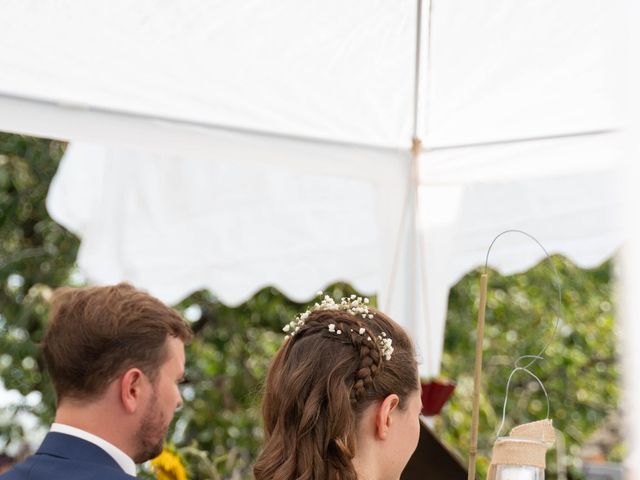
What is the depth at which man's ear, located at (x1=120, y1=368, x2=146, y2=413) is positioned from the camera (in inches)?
105

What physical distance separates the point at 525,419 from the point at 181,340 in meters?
6.93

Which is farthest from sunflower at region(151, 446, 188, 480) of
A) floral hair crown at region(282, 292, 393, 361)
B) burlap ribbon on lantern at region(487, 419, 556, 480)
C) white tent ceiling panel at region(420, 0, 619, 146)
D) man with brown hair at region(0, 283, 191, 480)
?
white tent ceiling panel at region(420, 0, 619, 146)

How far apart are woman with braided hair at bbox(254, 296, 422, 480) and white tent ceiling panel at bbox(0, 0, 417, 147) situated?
3.91 ft

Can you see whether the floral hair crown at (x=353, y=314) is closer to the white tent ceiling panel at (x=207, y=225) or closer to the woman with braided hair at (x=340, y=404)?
the woman with braided hair at (x=340, y=404)

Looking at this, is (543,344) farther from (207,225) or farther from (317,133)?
(317,133)

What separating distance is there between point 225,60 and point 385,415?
146 cm

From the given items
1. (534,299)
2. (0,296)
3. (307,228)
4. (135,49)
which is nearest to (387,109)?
(135,49)

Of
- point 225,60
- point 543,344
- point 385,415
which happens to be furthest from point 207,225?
point 543,344

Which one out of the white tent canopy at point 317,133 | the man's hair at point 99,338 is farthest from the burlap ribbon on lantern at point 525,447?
the man's hair at point 99,338

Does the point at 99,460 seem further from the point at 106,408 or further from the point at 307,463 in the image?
the point at 307,463

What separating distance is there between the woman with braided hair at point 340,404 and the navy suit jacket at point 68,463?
2.38ft

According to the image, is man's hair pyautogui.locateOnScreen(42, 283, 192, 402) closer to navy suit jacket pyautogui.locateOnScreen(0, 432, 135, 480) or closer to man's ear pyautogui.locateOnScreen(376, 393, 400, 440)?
navy suit jacket pyautogui.locateOnScreen(0, 432, 135, 480)

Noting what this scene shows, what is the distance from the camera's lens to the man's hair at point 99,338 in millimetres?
2641

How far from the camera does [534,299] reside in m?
9.27
